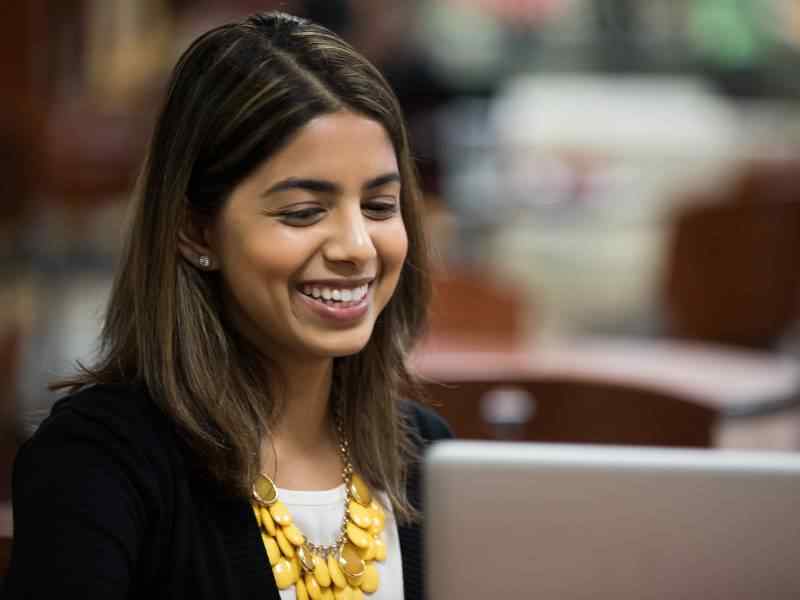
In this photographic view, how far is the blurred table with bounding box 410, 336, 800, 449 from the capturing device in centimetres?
215

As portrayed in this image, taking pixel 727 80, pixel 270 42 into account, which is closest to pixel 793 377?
pixel 270 42

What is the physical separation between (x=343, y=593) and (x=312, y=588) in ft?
0.10

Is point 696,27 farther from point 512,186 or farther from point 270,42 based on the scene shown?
point 270,42

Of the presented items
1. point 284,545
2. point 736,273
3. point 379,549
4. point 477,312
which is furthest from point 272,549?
point 736,273

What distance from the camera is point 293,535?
1213mm

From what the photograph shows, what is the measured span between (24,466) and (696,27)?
31.7 ft

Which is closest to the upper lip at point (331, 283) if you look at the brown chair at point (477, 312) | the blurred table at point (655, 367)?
the blurred table at point (655, 367)

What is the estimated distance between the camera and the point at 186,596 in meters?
1.15

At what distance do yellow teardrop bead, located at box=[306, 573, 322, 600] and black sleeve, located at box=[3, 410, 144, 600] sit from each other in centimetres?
17

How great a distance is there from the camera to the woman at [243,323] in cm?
115

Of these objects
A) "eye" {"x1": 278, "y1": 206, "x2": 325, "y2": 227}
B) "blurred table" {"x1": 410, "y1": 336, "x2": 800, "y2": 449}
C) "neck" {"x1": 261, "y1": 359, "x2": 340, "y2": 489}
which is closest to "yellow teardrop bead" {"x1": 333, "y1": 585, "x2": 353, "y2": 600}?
"neck" {"x1": 261, "y1": 359, "x2": 340, "y2": 489}

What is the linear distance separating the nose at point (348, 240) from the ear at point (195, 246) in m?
Answer: 0.12

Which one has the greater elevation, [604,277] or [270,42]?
[270,42]

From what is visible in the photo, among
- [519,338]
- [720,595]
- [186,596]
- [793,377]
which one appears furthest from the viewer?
[519,338]
